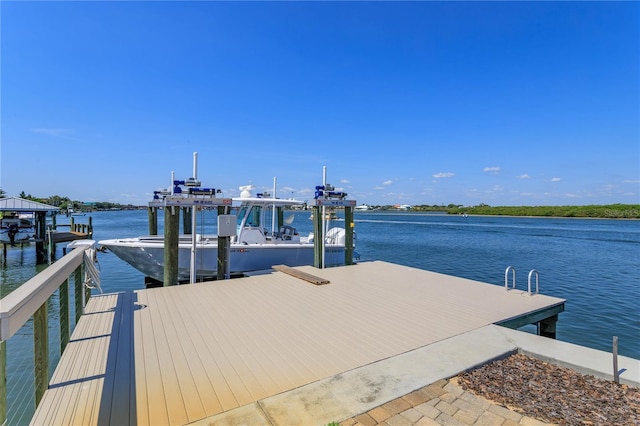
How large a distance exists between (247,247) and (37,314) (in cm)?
620

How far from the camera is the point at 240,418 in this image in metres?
2.24

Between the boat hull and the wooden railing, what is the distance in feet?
13.6

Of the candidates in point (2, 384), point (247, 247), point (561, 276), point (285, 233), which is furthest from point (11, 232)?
point (561, 276)

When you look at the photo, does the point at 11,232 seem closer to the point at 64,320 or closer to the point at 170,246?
the point at 170,246

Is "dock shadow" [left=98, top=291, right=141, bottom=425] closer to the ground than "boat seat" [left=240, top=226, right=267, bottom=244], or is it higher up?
closer to the ground

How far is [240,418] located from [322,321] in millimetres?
2153

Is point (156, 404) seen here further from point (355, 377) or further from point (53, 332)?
point (53, 332)

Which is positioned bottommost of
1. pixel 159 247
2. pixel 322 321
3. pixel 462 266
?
pixel 462 266

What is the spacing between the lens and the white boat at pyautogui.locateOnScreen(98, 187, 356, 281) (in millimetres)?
8234

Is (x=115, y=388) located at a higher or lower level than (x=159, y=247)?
lower

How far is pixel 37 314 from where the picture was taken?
247cm

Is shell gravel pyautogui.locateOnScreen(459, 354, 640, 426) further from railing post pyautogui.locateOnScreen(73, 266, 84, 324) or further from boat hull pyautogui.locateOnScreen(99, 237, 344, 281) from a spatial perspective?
boat hull pyautogui.locateOnScreen(99, 237, 344, 281)

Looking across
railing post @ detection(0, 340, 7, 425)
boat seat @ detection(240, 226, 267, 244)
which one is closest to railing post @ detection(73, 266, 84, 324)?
railing post @ detection(0, 340, 7, 425)

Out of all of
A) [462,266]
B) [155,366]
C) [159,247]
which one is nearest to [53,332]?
[159,247]
